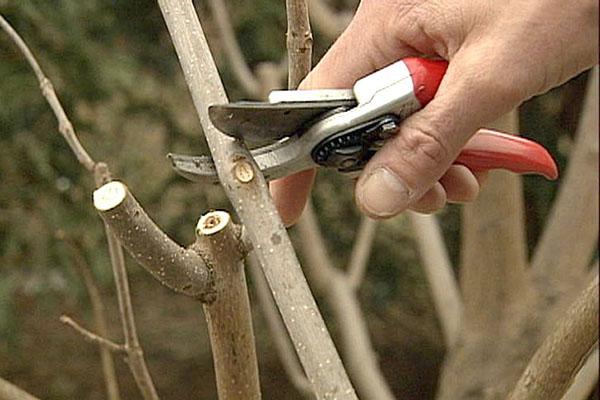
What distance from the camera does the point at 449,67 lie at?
0.58 metres

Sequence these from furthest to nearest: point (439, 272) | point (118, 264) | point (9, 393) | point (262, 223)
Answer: point (439, 272)
point (118, 264)
point (9, 393)
point (262, 223)

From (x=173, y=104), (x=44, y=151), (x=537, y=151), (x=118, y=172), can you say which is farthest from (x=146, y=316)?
(x=537, y=151)

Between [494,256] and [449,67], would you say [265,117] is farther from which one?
[494,256]

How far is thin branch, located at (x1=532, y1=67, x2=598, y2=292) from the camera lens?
57.2 inches

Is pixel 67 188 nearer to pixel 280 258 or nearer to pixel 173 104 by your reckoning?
pixel 173 104

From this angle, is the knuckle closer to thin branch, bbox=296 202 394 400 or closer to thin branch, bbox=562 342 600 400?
thin branch, bbox=562 342 600 400

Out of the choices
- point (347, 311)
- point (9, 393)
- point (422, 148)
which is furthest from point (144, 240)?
point (347, 311)

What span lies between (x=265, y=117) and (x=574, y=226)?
3.20ft

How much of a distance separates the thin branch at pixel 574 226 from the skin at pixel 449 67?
0.76 m

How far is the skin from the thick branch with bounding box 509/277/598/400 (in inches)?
4.5

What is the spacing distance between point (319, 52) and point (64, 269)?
2.41ft

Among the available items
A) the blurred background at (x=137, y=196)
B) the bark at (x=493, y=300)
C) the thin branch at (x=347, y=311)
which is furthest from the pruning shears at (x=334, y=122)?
the thin branch at (x=347, y=311)

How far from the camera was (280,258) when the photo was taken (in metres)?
0.51

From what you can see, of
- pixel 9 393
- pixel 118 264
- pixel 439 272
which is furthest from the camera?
pixel 439 272
